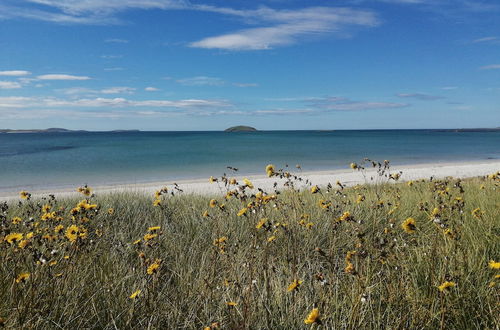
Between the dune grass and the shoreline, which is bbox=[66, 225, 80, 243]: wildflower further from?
the shoreline

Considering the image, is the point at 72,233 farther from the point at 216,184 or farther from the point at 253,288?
the point at 216,184

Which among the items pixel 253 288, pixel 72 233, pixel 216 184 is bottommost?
pixel 216 184

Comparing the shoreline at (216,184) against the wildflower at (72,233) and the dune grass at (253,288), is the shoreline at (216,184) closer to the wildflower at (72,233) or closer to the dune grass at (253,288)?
the dune grass at (253,288)

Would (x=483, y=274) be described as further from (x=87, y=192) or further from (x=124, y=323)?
(x=87, y=192)

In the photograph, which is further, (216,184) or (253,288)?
(216,184)

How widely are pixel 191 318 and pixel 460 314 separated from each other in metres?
2.00

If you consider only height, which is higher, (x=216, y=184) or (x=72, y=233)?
(x=72, y=233)

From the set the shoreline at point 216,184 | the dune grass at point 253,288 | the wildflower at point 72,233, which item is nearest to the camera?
the dune grass at point 253,288

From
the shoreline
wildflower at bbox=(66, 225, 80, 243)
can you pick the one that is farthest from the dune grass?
the shoreline

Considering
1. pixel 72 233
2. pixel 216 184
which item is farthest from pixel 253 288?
pixel 216 184

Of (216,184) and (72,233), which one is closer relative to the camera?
(72,233)

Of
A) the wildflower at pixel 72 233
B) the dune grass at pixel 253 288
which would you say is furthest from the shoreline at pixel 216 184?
the wildflower at pixel 72 233

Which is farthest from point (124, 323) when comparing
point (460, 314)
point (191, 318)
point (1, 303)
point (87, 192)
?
point (460, 314)

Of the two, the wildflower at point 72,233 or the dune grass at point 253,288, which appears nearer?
the dune grass at point 253,288
